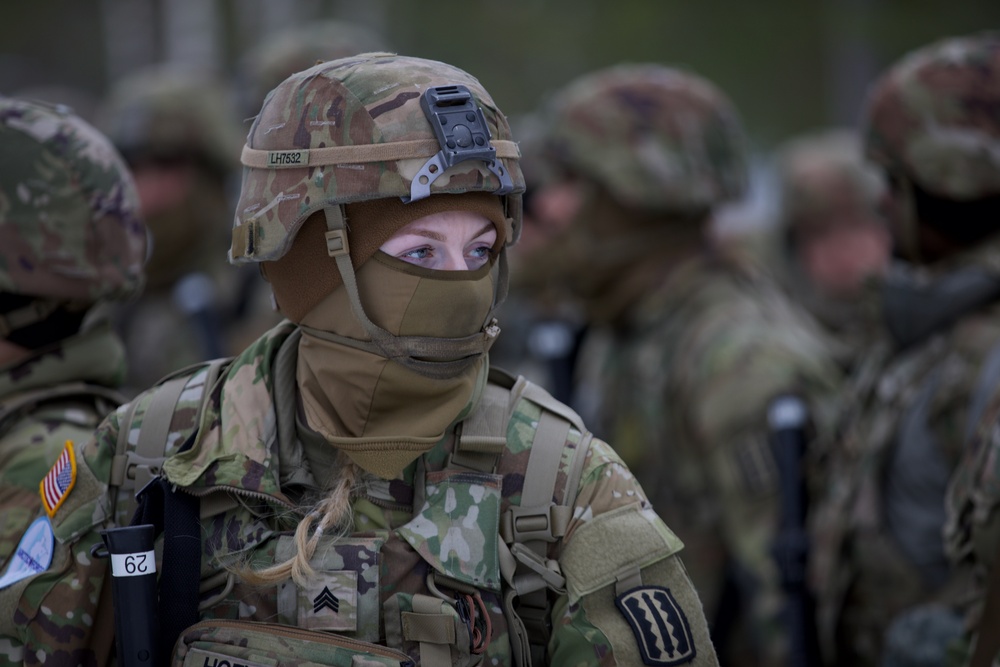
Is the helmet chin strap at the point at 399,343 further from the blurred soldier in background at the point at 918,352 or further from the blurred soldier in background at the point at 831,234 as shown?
the blurred soldier in background at the point at 831,234

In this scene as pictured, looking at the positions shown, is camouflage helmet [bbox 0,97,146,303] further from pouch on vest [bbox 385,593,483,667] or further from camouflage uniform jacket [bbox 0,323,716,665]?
pouch on vest [bbox 385,593,483,667]

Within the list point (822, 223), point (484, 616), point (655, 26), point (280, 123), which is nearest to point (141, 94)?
point (822, 223)

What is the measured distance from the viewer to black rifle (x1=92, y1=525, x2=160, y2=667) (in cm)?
247

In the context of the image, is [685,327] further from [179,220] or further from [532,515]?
[179,220]

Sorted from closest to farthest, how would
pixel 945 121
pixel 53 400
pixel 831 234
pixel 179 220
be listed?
pixel 53 400
pixel 945 121
pixel 179 220
pixel 831 234

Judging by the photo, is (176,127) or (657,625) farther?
(176,127)

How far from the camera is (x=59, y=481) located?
274 cm

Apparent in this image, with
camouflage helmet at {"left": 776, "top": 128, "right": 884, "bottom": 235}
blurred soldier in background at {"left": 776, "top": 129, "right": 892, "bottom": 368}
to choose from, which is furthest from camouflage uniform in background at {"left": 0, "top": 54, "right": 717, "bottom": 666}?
camouflage helmet at {"left": 776, "top": 128, "right": 884, "bottom": 235}

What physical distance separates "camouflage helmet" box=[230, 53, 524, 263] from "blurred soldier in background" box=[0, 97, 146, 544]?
2.40 ft

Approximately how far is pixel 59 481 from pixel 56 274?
0.69 metres

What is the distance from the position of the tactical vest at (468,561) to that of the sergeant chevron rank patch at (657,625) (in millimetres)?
156

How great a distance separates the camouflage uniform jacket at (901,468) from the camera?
4238 millimetres

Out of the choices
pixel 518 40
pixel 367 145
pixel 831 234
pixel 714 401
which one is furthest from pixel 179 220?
pixel 518 40

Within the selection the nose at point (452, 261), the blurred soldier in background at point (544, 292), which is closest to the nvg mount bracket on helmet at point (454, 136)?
the nose at point (452, 261)
